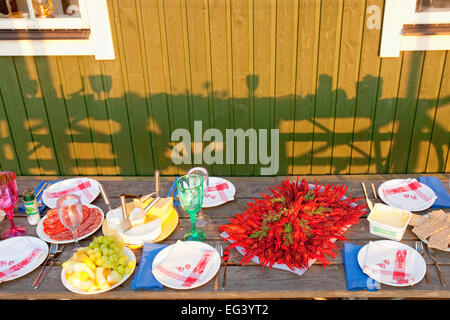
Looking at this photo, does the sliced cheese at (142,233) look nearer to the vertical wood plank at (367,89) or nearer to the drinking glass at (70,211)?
the drinking glass at (70,211)

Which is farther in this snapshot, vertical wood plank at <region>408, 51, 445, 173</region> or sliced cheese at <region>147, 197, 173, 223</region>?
vertical wood plank at <region>408, 51, 445, 173</region>

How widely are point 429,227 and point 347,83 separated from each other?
5.89ft

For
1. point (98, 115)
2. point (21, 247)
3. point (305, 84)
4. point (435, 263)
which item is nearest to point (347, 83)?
point (305, 84)

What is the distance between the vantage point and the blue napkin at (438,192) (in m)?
1.95

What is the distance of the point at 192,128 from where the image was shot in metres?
3.49

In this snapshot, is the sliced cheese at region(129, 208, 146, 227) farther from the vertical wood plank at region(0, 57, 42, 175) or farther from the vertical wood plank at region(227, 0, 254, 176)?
the vertical wood plank at region(0, 57, 42, 175)

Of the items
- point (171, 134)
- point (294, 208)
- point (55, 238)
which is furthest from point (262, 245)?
point (171, 134)

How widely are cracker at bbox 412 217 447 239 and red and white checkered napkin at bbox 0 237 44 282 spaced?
62.9 inches

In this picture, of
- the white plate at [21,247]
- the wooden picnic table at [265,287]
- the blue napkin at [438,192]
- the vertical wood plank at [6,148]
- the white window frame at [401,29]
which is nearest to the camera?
the wooden picnic table at [265,287]

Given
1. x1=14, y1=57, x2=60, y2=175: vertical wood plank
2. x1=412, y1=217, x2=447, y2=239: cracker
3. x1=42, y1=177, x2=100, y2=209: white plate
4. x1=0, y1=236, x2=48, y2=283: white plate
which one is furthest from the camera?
x1=14, y1=57, x2=60, y2=175: vertical wood plank

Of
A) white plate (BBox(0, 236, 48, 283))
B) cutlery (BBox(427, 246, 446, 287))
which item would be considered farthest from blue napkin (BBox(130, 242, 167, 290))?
cutlery (BBox(427, 246, 446, 287))

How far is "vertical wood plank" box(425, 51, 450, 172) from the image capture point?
10.7 feet

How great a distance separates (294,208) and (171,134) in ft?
6.86

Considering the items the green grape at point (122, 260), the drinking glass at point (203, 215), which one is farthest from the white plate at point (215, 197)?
the green grape at point (122, 260)
